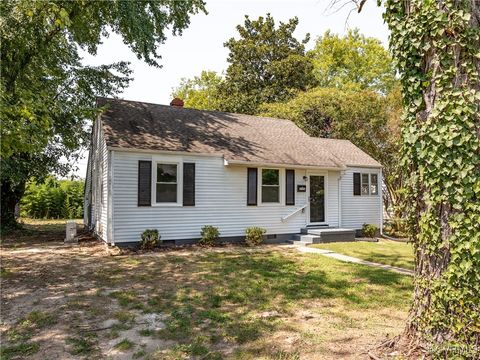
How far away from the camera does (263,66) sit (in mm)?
31531

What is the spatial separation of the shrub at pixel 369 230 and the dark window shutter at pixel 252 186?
5705mm

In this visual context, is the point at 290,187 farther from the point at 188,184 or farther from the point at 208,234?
the point at 188,184

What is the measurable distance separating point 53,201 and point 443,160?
2359cm

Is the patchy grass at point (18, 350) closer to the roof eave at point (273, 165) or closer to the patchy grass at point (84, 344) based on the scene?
the patchy grass at point (84, 344)

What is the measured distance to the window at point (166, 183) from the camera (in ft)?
36.2

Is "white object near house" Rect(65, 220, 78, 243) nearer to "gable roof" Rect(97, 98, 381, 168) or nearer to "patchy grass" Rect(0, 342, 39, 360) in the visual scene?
"gable roof" Rect(97, 98, 381, 168)

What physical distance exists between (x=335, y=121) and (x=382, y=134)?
3.06 meters

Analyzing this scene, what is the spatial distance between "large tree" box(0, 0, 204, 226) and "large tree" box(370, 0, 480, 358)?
8629mm

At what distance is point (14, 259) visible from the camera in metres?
8.98

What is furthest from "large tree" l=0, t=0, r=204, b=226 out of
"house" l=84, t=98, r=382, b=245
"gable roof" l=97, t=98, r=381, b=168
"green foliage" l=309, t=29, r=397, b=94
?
"green foliage" l=309, t=29, r=397, b=94

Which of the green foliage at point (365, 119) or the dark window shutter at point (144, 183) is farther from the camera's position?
the green foliage at point (365, 119)

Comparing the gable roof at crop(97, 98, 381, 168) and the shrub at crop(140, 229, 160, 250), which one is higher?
the gable roof at crop(97, 98, 381, 168)

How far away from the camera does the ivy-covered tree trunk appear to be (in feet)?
10.2

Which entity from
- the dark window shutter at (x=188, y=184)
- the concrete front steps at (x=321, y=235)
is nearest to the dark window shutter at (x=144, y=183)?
the dark window shutter at (x=188, y=184)
